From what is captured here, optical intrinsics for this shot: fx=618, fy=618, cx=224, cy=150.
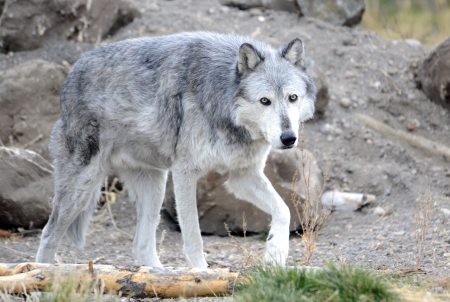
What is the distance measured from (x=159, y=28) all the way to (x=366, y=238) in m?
4.84

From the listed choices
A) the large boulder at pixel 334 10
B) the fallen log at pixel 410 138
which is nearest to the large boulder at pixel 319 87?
the fallen log at pixel 410 138

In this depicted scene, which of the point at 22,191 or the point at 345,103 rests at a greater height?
the point at 345,103

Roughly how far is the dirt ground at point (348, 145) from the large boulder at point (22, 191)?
26 cm

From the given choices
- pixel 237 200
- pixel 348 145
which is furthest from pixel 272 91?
pixel 348 145

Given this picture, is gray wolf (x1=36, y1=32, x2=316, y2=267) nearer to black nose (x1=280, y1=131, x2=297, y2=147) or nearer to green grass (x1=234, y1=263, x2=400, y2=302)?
black nose (x1=280, y1=131, x2=297, y2=147)

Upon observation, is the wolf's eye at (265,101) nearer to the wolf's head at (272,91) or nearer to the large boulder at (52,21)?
the wolf's head at (272,91)

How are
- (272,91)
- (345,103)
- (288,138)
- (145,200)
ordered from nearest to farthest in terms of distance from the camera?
(288,138), (272,91), (145,200), (345,103)

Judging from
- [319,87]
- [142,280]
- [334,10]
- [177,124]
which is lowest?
[142,280]

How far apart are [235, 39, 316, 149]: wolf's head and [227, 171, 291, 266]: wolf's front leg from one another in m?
0.43

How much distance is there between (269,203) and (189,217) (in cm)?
69

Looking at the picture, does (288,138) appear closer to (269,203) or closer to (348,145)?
(269,203)

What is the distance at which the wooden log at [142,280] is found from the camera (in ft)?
13.1

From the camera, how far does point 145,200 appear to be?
6.06 metres

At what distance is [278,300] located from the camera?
3.54 metres
